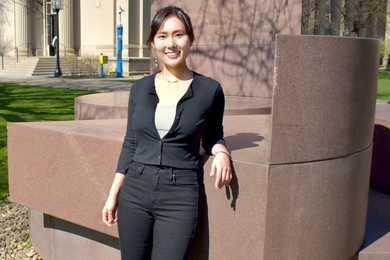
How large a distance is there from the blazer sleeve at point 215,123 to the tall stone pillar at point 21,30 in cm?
3209

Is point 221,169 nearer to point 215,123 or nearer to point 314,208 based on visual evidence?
point 215,123

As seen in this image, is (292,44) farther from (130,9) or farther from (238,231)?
(130,9)

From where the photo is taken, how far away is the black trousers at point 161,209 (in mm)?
2447

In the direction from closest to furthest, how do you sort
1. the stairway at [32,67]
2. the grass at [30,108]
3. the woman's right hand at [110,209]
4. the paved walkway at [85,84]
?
the woman's right hand at [110,209], the grass at [30,108], the paved walkway at [85,84], the stairway at [32,67]

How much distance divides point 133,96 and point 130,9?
2708 cm

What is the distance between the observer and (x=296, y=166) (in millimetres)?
2713

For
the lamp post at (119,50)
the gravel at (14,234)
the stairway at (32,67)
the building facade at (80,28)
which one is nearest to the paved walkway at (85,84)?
the lamp post at (119,50)

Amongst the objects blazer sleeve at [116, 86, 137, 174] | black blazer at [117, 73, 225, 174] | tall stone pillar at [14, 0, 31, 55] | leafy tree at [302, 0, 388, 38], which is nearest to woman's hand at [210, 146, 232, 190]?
black blazer at [117, 73, 225, 174]

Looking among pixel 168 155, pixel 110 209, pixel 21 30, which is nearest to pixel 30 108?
pixel 110 209

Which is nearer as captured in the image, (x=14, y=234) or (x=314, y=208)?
(x=314, y=208)

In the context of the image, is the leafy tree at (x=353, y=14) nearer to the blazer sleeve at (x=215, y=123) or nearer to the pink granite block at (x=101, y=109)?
the pink granite block at (x=101, y=109)

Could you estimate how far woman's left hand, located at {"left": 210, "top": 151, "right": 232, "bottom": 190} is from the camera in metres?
2.51

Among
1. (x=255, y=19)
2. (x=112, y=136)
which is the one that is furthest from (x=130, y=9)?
(x=112, y=136)

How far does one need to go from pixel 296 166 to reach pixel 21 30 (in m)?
32.9
